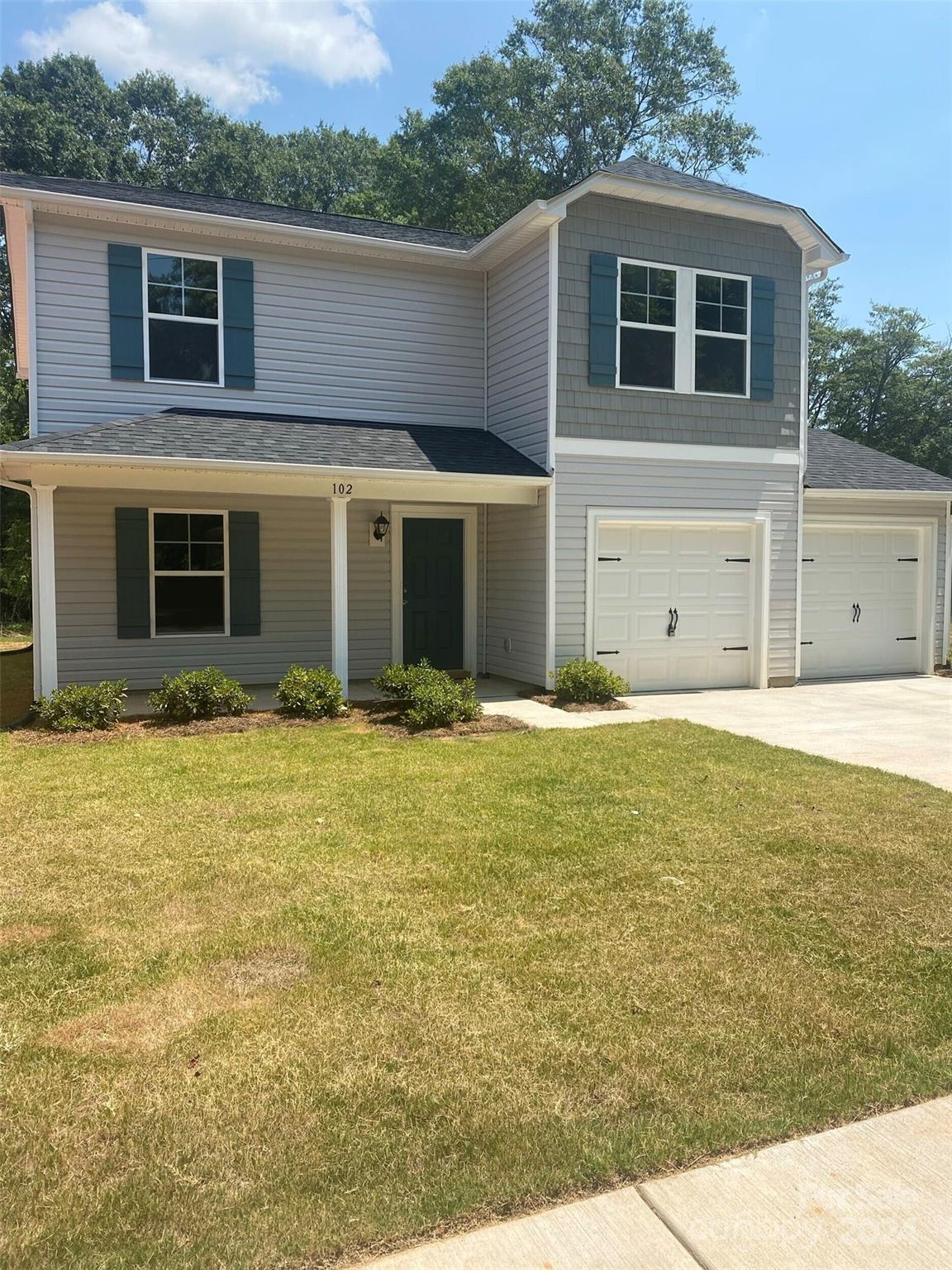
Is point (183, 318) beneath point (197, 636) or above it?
above

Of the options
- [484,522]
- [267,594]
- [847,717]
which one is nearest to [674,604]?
[847,717]

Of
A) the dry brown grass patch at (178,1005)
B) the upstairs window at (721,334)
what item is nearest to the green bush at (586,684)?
the upstairs window at (721,334)

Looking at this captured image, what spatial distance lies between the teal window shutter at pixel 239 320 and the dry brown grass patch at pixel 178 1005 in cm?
858

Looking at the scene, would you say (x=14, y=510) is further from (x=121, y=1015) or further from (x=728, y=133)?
(x=728, y=133)

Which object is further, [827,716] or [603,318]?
[603,318]

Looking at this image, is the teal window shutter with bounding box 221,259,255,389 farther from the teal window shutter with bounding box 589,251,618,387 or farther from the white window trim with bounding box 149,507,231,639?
the teal window shutter with bounding box 589,251,618,387

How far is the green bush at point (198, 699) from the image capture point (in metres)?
8.62

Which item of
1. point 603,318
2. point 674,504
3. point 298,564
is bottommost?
point 298,564

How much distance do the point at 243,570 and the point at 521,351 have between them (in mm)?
4394

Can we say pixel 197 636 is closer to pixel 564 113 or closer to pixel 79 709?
pixel 79 709

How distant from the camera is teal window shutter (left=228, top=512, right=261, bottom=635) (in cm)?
1095

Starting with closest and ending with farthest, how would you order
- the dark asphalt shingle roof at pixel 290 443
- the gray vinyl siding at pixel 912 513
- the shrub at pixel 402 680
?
1. the dark asphalt shingle roof at pixel 290 443
2. the shrub at pixel 402 680
3. the gray vinyl siding at pixel 912 513

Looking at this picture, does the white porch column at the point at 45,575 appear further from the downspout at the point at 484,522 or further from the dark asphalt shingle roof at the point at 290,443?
the downspout at the point at 484,522

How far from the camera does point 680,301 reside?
35.2 ft
